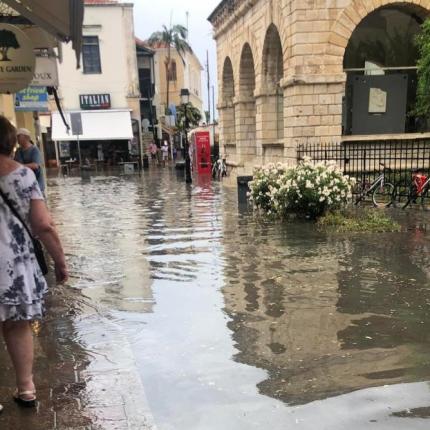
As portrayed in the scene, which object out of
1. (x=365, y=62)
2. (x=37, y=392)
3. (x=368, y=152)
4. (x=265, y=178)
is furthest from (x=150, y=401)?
(x=365, y=62)

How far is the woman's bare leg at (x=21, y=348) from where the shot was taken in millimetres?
3135

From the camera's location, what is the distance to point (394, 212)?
10.8m

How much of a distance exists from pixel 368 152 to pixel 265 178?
6.44 metres

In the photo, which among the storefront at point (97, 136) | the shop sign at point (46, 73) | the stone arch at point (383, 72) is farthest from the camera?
the storefront at point (97, 136)

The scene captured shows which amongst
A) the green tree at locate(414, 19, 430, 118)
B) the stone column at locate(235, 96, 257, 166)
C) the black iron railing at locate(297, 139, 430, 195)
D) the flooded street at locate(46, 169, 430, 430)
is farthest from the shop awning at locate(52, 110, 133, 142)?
the flooded street at locate(46, 169, 430, 430)

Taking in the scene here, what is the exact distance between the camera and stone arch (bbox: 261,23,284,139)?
18.5m

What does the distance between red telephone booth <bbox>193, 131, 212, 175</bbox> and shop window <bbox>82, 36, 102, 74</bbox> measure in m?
13.2

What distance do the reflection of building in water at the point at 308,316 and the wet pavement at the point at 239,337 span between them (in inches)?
0.6

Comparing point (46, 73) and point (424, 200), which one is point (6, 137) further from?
point (424, 200)

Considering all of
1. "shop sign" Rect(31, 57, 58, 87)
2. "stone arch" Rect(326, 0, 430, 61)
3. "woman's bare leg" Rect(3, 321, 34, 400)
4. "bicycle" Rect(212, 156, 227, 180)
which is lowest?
"bicycle" Rect(212, 156, 227, 180)

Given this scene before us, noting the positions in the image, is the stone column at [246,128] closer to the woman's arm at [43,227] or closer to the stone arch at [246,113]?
the stone arch at [246,113]

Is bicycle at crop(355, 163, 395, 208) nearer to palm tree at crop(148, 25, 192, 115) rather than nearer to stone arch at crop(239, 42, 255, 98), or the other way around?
stone arch at crop(239, 42, 255, 98)

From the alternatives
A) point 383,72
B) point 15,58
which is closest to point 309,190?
point 15,58

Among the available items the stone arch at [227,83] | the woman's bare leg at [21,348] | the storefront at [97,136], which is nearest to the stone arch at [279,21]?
the stone arch at [227,83]
